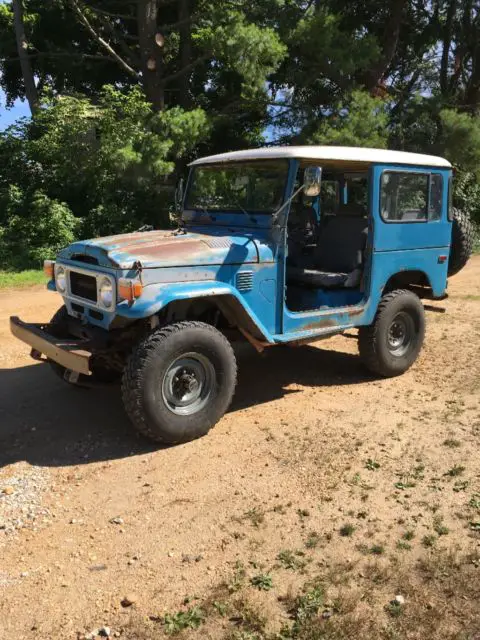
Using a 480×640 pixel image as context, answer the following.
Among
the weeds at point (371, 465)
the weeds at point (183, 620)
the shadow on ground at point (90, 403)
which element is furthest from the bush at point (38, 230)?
the weeds at point (183, 620)

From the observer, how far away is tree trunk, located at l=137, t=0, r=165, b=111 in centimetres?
1380

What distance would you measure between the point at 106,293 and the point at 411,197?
126 inches

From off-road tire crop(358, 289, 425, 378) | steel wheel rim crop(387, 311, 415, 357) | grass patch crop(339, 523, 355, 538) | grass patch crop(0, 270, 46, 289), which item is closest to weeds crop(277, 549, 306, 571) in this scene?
grass patch crop(339, 523, 355, 538)

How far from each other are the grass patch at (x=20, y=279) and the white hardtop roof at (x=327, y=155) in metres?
6.27

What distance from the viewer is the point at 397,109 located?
1588cm

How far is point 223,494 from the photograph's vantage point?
150 inches

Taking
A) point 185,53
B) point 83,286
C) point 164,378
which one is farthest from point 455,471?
point 185,53

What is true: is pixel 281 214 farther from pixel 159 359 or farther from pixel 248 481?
pixel 248 481

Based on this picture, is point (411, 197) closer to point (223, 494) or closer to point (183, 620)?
point (223, 494)

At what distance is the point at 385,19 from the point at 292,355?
1302cm

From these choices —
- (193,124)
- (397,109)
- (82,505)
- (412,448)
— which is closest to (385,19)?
(397,109)

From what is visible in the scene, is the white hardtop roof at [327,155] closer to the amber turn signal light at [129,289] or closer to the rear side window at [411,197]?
the rear side window at [411,197]

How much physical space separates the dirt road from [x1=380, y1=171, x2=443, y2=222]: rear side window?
1.64m

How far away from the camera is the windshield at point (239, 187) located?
5023 mm
